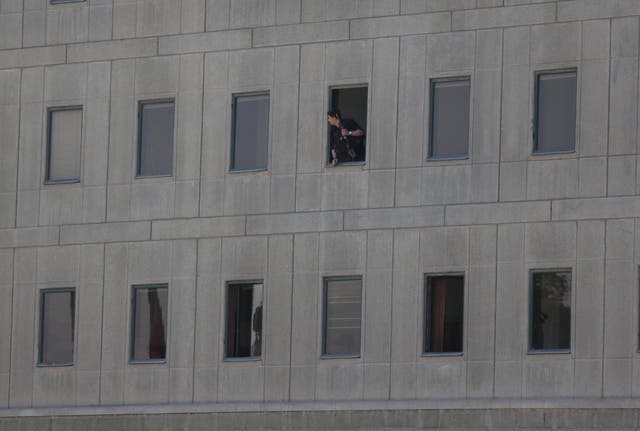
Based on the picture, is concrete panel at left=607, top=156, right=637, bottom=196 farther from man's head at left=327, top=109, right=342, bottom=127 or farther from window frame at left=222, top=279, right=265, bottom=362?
window frame at left=222, top=279, right=265, bottom=362

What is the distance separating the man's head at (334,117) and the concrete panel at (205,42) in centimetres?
→ 297

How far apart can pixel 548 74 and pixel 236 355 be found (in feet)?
34.2

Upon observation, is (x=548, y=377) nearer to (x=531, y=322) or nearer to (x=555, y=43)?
(x=531, y=322)

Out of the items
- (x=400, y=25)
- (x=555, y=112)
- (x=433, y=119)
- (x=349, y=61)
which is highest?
(x=400, y=25)

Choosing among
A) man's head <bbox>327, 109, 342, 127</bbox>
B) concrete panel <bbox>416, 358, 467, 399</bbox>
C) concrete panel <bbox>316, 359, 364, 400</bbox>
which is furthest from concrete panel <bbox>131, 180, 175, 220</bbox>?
concrete panel <bbox>416, 358, 467, 399</bbox>

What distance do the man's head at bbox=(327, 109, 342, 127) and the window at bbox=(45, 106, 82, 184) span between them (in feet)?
23.9

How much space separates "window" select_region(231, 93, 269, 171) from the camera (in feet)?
183

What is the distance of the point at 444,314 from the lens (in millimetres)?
→ 52875

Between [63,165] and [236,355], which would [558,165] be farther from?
[63,165]

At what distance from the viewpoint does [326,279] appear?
178 feet

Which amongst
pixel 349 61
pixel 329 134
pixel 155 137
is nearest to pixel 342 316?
pixel 329 134

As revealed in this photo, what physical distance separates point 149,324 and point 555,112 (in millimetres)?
11813

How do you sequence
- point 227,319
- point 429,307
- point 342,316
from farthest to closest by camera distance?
point 227,319 → point 342,316 → point 429,307

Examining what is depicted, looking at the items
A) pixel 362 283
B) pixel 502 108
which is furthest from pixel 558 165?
pixel 362 283
